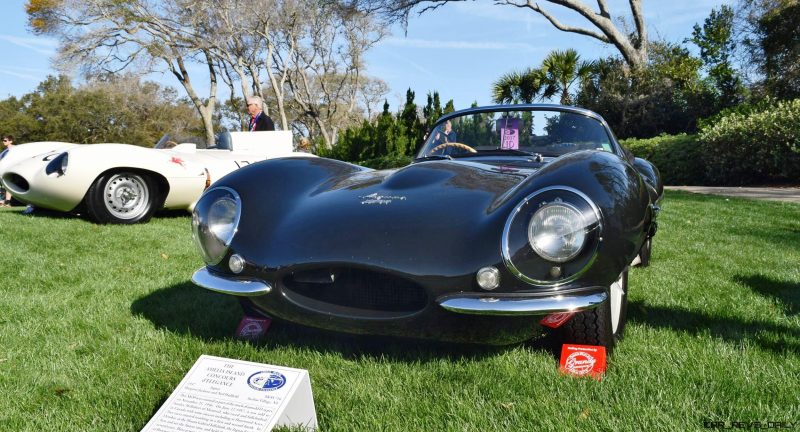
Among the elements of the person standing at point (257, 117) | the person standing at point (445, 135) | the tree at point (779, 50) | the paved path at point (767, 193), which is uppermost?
the tree at point (779, 50)

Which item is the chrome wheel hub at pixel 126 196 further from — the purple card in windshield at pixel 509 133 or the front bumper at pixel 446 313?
the front bumper at pixel 446 313

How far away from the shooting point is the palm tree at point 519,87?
66.5 feet

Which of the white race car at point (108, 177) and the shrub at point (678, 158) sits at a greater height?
the white race car at point (108, 177)

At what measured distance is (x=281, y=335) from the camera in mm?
2686

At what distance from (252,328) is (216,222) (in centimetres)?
49

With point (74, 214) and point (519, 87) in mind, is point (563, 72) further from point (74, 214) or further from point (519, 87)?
point (74, 214)

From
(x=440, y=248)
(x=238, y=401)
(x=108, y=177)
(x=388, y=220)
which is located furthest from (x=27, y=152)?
(x=440, y=248)

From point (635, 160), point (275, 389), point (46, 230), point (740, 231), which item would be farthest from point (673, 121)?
point (275, 389)

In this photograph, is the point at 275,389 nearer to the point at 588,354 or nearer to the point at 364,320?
the point at 364,320

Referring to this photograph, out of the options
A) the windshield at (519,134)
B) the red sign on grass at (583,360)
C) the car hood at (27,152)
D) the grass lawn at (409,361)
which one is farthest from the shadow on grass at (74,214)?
the red sign on grass at (583,360)

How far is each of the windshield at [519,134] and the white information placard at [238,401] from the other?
2.08m

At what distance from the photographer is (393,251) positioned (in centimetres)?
211

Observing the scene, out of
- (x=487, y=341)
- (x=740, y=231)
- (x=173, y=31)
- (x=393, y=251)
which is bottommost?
(x=740, y=231)

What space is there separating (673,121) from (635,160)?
15.6 m
